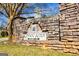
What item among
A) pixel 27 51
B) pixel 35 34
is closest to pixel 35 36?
pixel 35 34

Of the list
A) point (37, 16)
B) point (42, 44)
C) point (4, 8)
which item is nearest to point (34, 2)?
point (37, 16)

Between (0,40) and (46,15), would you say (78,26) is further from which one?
(0,40)

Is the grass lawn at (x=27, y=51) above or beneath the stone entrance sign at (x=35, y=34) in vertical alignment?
beneath

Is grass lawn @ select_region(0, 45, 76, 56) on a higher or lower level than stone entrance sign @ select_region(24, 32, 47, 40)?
lower

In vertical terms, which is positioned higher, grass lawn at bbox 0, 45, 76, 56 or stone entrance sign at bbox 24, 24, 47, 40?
stone entrance sign at bbox 24, 24, 47, 40

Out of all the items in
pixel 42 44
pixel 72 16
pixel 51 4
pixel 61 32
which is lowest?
pixel 42 44

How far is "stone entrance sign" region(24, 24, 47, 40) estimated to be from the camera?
5.57 feet

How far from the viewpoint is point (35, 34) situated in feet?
5.58

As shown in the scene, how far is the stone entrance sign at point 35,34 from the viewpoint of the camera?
5.57 feet

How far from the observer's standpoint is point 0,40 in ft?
5.54

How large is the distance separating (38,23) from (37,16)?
7cm

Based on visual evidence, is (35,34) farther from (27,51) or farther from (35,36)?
(27,51)

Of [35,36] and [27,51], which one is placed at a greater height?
[35,36]

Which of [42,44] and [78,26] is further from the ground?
[78,26]
